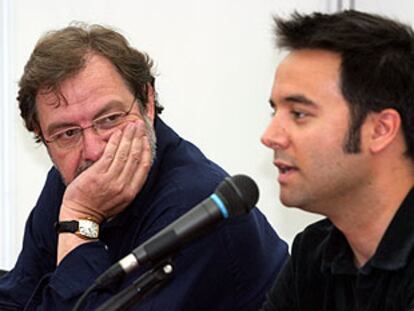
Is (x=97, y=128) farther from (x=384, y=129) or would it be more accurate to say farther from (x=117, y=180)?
(x=384, y=129)

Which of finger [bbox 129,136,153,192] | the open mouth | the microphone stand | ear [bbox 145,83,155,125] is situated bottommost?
the microphone stand

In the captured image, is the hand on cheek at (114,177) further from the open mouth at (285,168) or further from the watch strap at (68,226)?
the open mouth at (285,168)

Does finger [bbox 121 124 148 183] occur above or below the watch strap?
above

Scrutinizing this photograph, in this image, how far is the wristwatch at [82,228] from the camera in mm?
1631

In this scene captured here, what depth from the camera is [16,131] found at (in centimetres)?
275

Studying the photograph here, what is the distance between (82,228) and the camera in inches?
64.2

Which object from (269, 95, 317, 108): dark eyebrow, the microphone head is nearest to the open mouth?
(269, 95, 317, 108): dark eyebrow

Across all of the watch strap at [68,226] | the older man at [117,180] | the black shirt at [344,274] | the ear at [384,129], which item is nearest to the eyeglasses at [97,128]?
the older man at [117,180]

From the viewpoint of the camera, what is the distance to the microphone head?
1067mm

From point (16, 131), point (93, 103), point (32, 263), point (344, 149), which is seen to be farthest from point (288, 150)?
point (16, 131)

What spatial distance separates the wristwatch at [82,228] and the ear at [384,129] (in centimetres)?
63

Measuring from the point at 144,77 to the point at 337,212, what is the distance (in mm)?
642

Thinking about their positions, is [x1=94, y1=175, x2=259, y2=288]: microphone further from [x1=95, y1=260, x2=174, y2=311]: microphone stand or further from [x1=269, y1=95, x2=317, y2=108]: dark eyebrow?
[x1=269, y1=95, x2=317, y2=108]: dark eyebrow

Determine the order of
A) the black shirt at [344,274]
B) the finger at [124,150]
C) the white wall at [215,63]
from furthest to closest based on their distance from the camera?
the white wall at [215,63], the finger at [124,150], the black shirt at [344,274]
